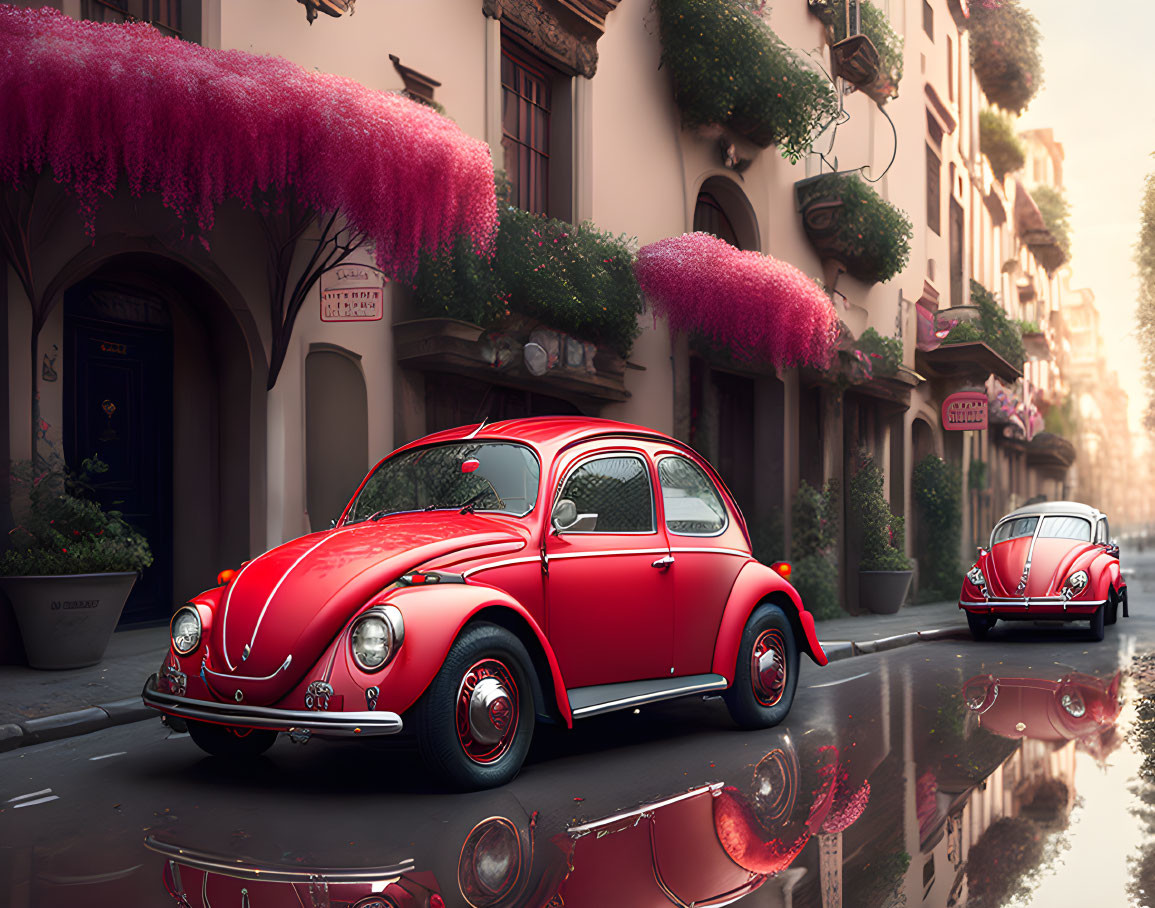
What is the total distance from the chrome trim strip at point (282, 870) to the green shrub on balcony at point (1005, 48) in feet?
98.3

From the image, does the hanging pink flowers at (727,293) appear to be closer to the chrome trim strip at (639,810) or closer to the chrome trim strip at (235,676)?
the chrome trim strip at (639,810)

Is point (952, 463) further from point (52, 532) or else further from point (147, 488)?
point (52, 532)

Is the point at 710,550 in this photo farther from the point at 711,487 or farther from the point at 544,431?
the point at 544,431

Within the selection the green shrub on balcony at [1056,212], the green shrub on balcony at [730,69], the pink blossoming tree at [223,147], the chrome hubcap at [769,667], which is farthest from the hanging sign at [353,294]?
the green shrub on balcony at [1056,212]

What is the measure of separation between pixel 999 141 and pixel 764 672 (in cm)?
2806

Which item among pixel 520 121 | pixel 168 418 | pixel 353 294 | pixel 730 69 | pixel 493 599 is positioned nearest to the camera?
pixel 493 599

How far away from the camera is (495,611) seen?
5016mm

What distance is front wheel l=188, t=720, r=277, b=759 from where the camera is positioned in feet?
17.3

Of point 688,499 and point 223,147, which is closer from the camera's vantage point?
point 688,499

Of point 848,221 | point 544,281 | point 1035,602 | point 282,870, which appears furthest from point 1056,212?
point 282,870

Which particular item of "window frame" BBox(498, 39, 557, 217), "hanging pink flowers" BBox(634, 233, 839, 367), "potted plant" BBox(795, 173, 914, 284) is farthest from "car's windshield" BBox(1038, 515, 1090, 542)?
"window frame" BBox(498, 39, 557, 217)

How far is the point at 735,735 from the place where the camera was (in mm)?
6398

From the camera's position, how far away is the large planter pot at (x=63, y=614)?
7.30m

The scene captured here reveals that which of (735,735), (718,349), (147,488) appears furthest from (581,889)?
(718,349)
